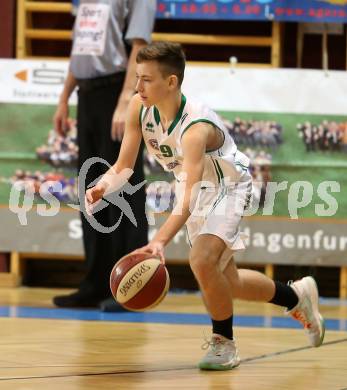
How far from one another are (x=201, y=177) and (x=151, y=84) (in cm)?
39

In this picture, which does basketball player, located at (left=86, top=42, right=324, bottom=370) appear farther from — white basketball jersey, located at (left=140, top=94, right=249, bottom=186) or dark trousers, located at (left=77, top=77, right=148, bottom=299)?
dark trousers, located at (left=77, top=77, right=148, bottom=299)

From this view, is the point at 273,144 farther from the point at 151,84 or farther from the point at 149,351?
the point at 151,84

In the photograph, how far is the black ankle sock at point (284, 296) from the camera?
13.0ft

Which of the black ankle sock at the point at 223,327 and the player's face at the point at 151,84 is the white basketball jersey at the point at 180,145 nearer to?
the player's face at the point at 151,84

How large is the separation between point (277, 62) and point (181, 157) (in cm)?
302

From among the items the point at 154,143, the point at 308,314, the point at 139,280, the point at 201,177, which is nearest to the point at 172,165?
the point at 154,143

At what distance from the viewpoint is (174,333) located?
4488 mm

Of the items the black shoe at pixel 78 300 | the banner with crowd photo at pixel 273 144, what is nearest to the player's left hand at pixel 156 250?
the black shoe at pixel 78 300

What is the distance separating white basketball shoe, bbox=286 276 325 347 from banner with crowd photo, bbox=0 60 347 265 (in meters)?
2.15

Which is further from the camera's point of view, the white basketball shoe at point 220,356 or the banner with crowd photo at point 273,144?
the banner with crowd photo at point 273,144

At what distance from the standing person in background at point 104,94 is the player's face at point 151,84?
1.57m

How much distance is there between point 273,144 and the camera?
6.28 m

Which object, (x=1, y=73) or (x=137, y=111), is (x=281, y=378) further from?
(x=1, y=73)

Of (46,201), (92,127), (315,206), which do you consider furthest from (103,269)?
(315,206)
